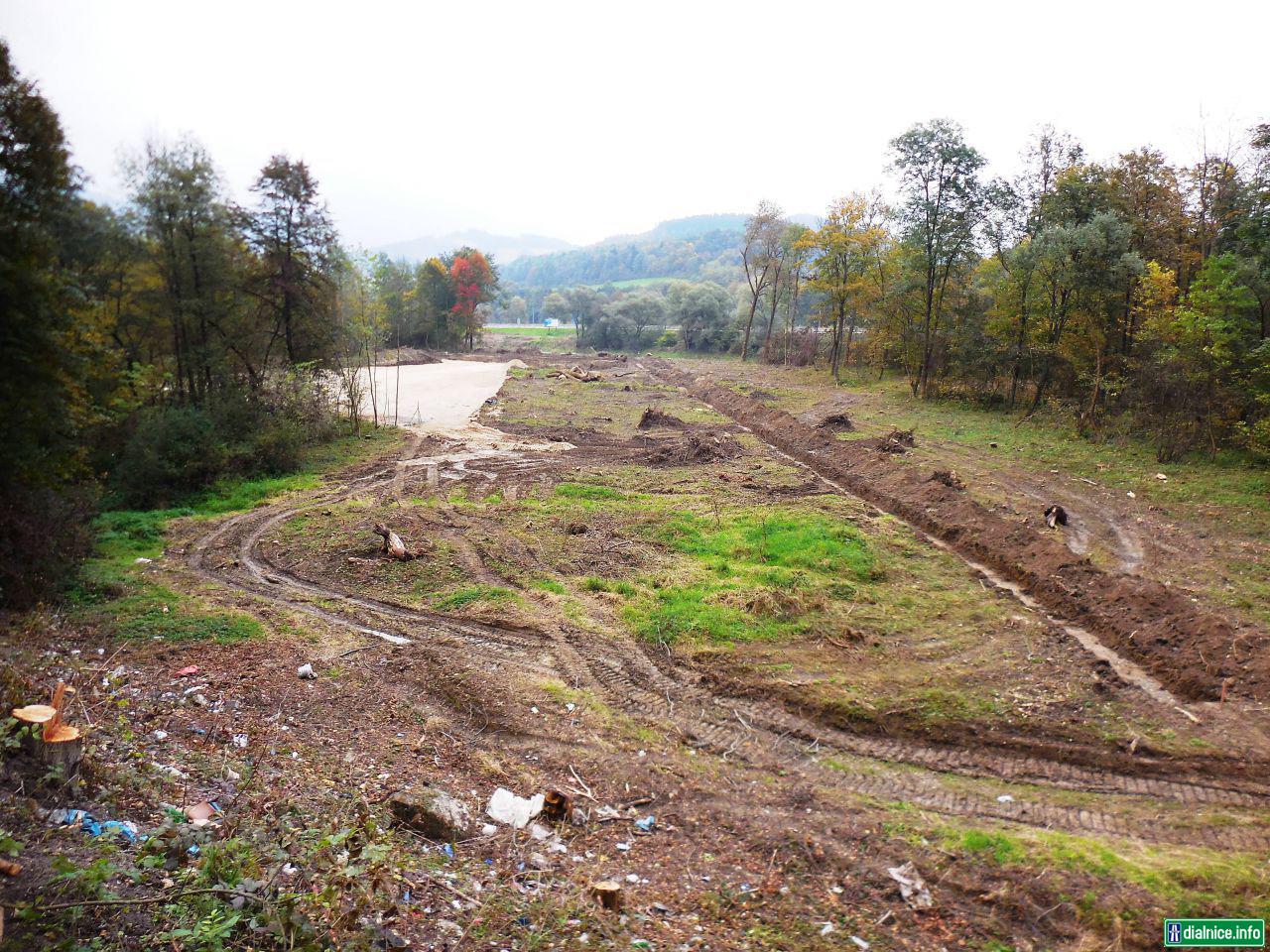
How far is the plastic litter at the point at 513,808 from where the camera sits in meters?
6.12

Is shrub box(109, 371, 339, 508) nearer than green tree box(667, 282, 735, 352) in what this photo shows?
Yes

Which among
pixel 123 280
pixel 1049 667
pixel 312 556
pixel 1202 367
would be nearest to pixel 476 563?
pixel 312 556

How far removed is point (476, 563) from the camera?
41.6 feet

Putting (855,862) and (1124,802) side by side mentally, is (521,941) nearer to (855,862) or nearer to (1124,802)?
(855,862)

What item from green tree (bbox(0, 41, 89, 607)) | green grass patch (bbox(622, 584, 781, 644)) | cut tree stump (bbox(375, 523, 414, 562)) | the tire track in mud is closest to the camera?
the tire track in mud

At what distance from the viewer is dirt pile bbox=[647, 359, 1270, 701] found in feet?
27.6

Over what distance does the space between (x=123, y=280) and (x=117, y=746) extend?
1593 centimetres

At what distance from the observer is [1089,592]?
10602mm

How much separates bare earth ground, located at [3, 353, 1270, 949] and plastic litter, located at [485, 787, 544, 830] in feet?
0.81

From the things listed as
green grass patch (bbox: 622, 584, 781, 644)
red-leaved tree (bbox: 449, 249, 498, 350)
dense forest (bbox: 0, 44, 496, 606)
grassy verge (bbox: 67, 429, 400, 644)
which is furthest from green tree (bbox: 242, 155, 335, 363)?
red-leaved tree (bbox: 449, 249, 498, 350)

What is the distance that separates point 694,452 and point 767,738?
1409cm

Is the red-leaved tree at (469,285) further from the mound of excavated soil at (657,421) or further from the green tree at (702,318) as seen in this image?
the mound of excavated soil at (657,421)

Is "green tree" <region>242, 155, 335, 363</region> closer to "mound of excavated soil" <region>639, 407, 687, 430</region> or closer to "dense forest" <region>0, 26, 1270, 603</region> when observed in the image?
"dense forest" <region>0, 26, 1270, 603</region>

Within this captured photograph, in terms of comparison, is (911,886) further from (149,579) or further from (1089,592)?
(149,579)
